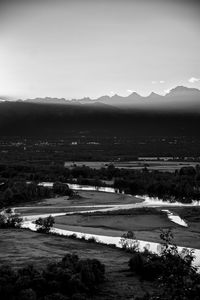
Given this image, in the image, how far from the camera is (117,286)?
26922 mm

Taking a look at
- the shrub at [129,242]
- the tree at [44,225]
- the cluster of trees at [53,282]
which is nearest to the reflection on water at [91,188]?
the tree at [44,225]

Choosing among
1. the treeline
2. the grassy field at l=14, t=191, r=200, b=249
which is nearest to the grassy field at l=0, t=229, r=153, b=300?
the grassy field at l=14, t=191, r=200, b=249

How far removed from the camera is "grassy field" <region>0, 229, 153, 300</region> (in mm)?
26531

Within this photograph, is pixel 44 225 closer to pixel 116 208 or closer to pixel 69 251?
pixel 69 251

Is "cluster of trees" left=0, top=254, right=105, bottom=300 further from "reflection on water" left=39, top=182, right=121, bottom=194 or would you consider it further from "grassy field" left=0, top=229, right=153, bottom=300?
"reflection on water" left=39, top=182, right=121, bottom=194

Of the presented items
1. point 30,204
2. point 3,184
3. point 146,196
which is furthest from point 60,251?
point 3,184

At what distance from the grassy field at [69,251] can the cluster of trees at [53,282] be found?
826 millimetres

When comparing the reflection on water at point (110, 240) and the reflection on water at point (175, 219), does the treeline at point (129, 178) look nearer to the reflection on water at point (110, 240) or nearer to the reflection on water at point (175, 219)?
the reflection on water at point (175, 219)

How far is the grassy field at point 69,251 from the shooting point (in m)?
26.5

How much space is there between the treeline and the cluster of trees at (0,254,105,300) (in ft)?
126

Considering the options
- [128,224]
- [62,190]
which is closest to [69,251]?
[128,224]

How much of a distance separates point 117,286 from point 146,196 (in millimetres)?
43839

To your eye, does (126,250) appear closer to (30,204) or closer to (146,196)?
(30,204)

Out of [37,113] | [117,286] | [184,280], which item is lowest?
[117,286]
